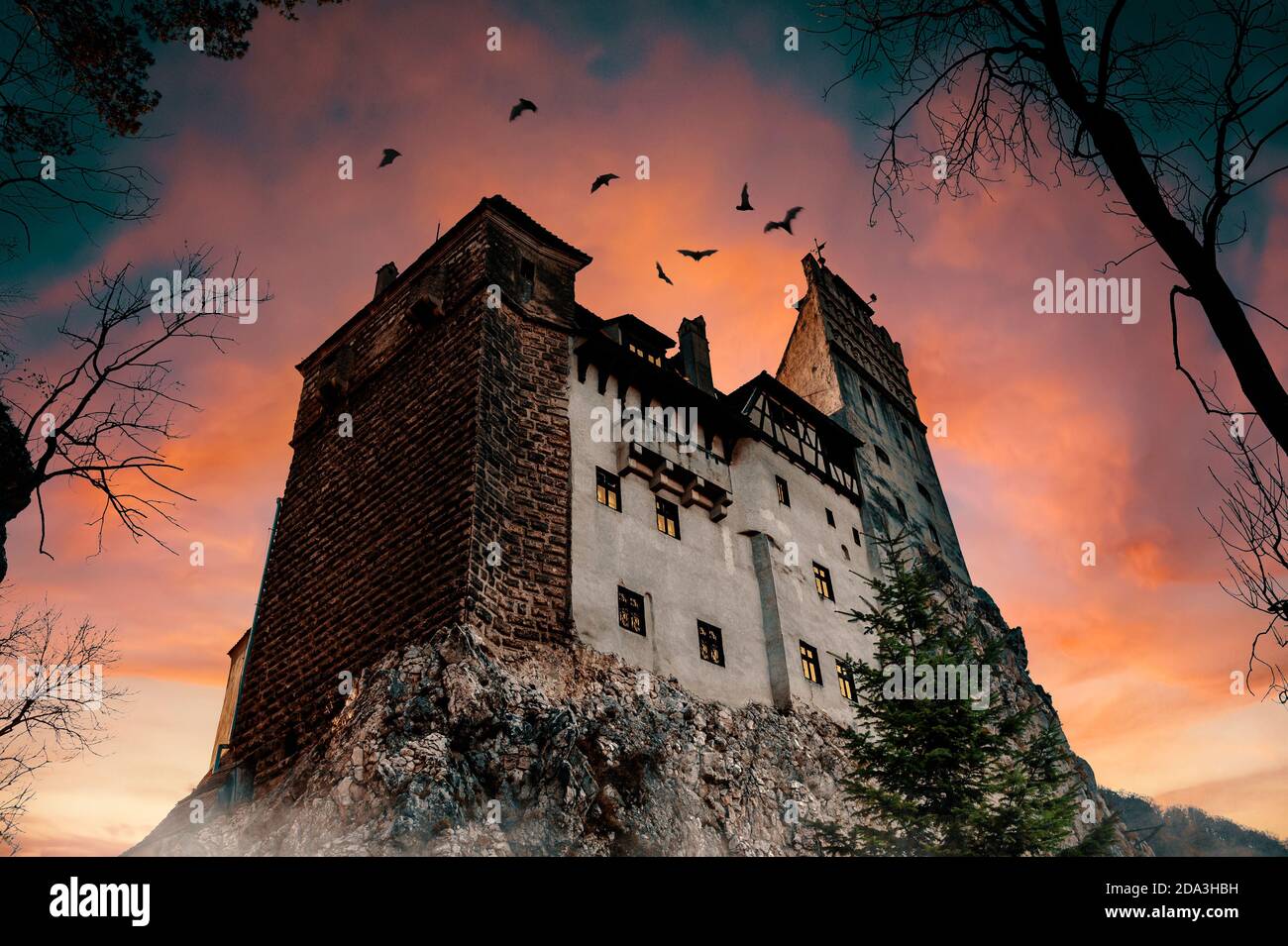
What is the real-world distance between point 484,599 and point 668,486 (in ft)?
24.9

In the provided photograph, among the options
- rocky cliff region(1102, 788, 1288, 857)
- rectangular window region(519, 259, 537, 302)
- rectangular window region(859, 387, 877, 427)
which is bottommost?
rocky cliff region(1102, 788, 1288, 857)

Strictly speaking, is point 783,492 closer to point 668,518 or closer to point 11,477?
point 668,518

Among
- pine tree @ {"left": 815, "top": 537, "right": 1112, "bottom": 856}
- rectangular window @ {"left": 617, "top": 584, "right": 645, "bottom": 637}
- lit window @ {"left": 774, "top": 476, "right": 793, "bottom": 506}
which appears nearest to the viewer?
pine tree @ {"left": 815, "top": 537, "right": 1112, "bottom": 856}

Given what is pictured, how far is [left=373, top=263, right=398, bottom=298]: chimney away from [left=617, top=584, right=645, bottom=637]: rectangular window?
12.4 metres

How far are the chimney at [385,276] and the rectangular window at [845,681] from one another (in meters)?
18.1

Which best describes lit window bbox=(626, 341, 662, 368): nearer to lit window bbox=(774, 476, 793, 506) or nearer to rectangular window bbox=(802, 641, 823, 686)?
lit window bbox=(774, 476, 793, 506)

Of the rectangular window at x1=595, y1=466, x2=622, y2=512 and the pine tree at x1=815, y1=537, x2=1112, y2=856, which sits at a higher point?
the rectangular window at x1=595, y1=466, x2=622, y2=512

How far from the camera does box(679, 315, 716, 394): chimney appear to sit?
86.2 ft

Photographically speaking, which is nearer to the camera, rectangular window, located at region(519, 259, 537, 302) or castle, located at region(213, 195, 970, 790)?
castle, located at region(213, 195, 970, 790)

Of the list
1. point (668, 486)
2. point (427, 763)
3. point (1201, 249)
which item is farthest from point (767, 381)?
point (1201, 249)

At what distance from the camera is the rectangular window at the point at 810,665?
876 inches

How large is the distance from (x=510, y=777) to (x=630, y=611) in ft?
19.9

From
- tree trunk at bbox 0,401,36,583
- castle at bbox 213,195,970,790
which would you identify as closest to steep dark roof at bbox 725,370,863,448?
castle at bbox 213,195,970,790
